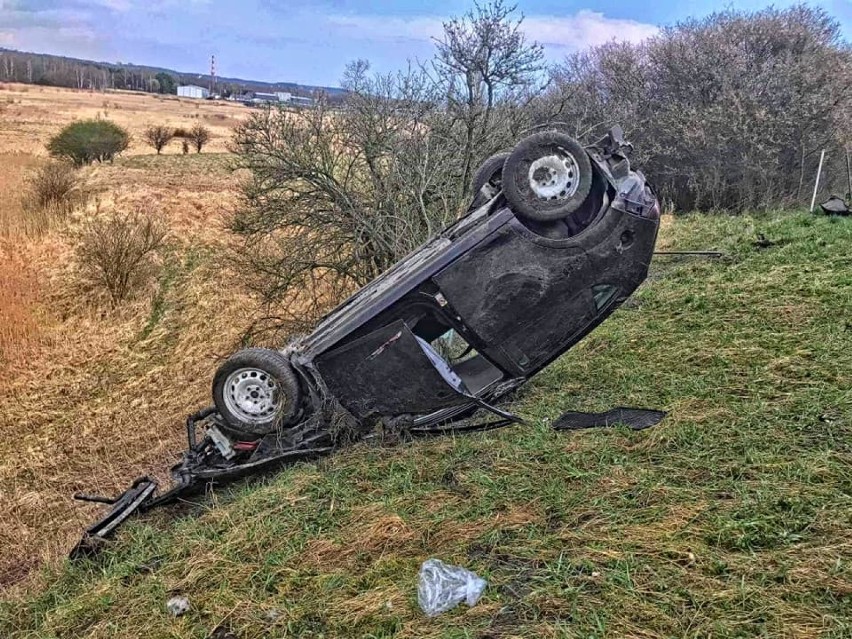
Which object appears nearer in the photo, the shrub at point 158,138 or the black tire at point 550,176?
the black tire at point 550,176

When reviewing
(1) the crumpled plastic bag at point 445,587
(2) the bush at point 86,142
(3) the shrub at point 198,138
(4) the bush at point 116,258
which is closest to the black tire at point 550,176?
(1) the crumpled plastic bag at point 445,587

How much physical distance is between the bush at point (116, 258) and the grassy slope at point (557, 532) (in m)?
11.2

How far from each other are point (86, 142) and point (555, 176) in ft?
95.1

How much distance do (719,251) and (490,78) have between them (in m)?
4.53

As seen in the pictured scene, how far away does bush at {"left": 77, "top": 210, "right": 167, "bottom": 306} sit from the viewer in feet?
48.5

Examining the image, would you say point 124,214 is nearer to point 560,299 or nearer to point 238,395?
point 238,395

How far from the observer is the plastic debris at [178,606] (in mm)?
3455

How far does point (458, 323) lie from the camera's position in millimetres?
4828

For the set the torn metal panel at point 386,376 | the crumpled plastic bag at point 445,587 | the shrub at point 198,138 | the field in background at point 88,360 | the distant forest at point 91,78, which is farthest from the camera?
the distant forest at point 91,78

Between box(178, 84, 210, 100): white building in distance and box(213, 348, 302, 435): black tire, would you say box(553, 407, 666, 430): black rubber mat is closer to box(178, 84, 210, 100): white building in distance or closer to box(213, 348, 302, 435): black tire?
box(213, 348, 302, 435): black tire

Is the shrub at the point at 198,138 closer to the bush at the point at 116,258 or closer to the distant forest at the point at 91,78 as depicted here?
the bush at the point at 116,258

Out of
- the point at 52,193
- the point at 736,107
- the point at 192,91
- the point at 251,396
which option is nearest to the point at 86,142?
the point at 52,193

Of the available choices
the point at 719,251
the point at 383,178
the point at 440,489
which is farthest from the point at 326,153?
the point at 440,489

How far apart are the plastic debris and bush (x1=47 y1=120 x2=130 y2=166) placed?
28724 millimetres
